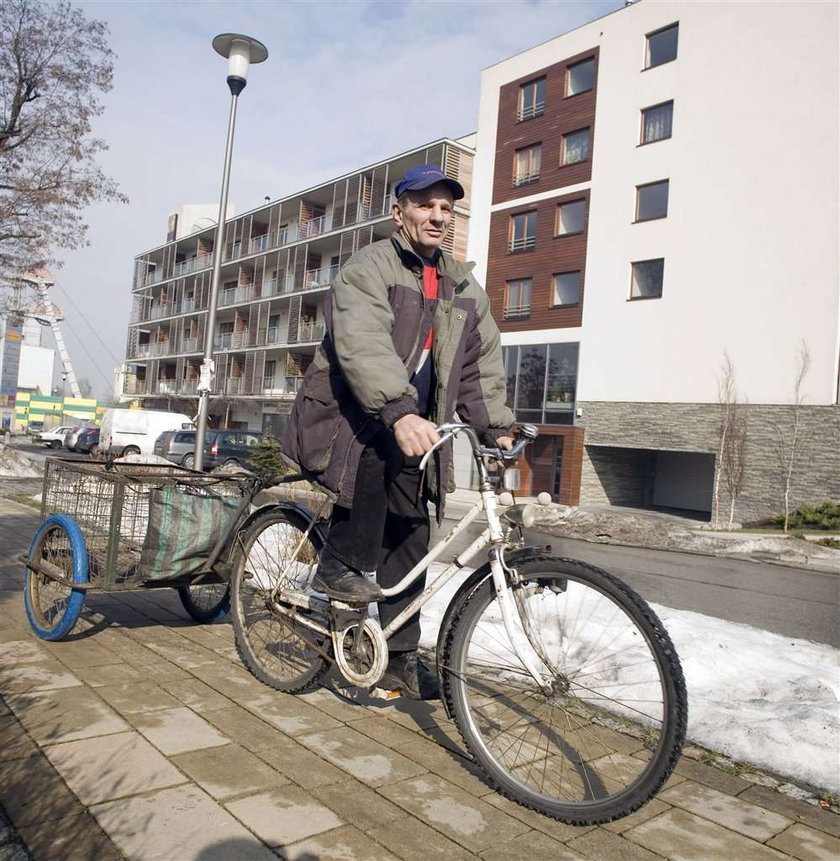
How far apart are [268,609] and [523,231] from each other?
95.1 feet

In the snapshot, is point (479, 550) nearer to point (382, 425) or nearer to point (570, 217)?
point (382, 425)

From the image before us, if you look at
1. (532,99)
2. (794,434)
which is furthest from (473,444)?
(532,99)

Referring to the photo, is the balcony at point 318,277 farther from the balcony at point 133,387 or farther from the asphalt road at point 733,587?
the asphalt road at point 733,587

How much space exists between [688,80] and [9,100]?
2067 cm

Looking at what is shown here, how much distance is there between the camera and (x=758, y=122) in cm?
2320

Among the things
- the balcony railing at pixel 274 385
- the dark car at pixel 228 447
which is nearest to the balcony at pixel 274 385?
the balcony railing at pixel 274 385

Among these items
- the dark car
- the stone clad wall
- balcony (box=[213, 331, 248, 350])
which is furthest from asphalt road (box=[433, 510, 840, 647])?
balcony (box=[213, 331, 248, 350])

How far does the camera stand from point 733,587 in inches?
383

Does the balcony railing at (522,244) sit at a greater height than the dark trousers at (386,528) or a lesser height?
greater

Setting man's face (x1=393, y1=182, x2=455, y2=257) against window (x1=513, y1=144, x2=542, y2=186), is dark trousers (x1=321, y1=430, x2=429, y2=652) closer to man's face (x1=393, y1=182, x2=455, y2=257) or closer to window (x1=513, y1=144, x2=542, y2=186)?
man's face (x1=393, y1=182, x2=455, y2=257)

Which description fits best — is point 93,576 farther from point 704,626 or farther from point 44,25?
point 44,25

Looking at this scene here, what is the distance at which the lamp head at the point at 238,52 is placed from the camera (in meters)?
11.9

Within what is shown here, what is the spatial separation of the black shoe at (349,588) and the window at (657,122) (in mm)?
26445

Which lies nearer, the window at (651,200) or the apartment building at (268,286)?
the window at (651,200)
